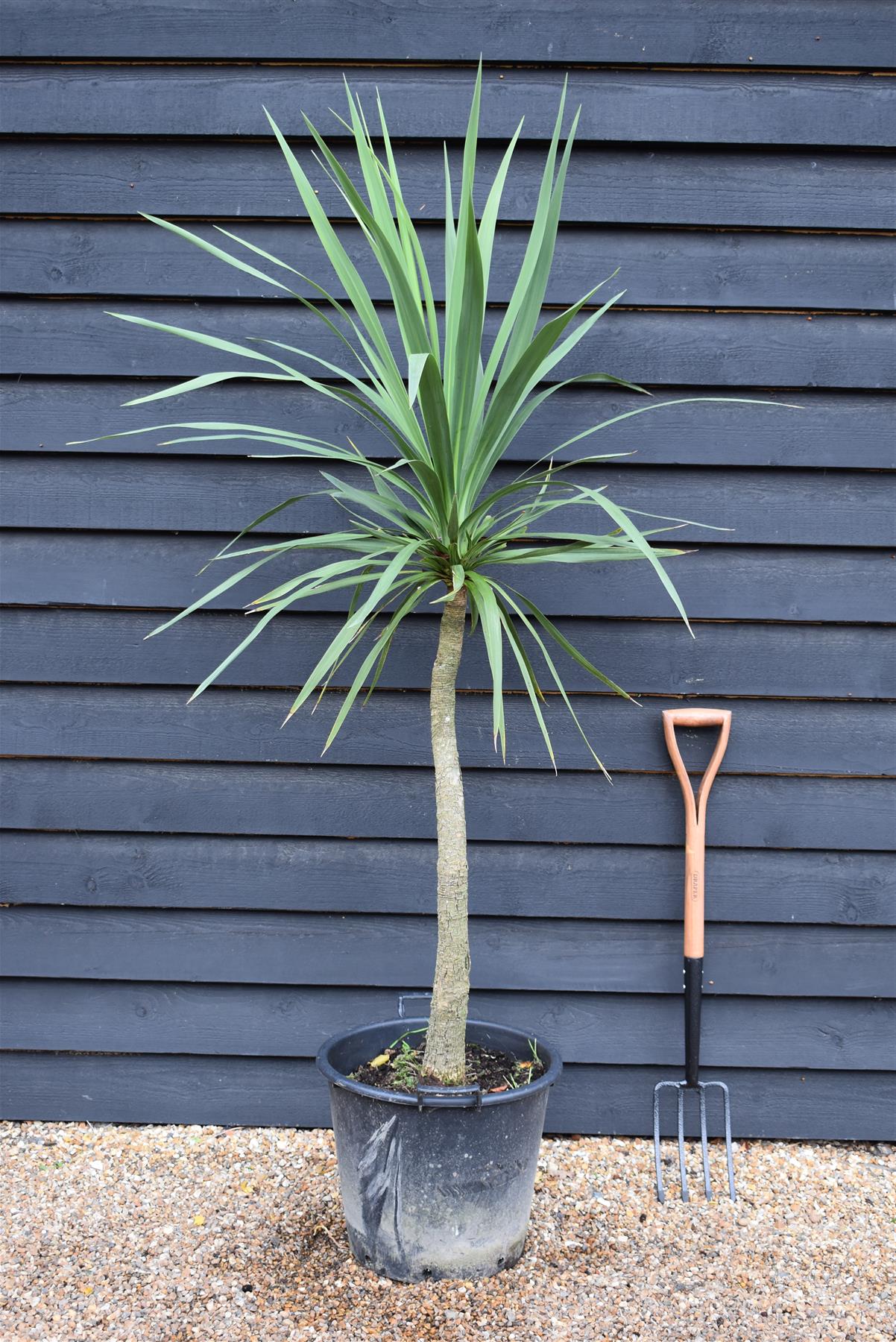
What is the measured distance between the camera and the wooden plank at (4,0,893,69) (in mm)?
1863

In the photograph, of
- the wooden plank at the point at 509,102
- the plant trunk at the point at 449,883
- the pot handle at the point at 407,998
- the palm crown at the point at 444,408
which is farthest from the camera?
the wooden plank at the point at 509,102

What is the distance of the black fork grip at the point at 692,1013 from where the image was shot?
1.83m

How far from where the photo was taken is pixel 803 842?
195cm

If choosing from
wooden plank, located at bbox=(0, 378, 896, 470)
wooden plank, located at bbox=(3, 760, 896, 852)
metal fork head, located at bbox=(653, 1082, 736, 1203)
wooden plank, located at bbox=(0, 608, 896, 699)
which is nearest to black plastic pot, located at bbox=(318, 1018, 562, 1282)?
metal fork head, located at bbox=(653, 1082, 736, 1203)

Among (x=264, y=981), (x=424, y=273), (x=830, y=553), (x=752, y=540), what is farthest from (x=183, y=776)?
(x=830, y=553)

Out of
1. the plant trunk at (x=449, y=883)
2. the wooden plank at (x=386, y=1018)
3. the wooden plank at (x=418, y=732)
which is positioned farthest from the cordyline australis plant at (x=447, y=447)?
the wooden plank at (x=386, y=1018)

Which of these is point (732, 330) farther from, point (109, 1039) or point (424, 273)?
point (109, 1039)

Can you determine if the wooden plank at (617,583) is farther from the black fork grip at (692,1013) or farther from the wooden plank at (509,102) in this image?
the wooden plank at (509,102)

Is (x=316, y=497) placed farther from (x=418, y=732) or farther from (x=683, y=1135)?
(x=683, y=1135)

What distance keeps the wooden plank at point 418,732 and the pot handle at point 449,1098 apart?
672 millimetres

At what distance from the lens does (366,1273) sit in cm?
153

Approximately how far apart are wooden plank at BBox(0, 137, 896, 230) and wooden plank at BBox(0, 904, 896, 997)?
4.69 feet

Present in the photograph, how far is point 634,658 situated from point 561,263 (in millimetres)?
807

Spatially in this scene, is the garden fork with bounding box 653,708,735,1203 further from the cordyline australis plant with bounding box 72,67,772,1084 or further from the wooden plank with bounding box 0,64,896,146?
the wooden plank with bounding box 0,64,896,146
